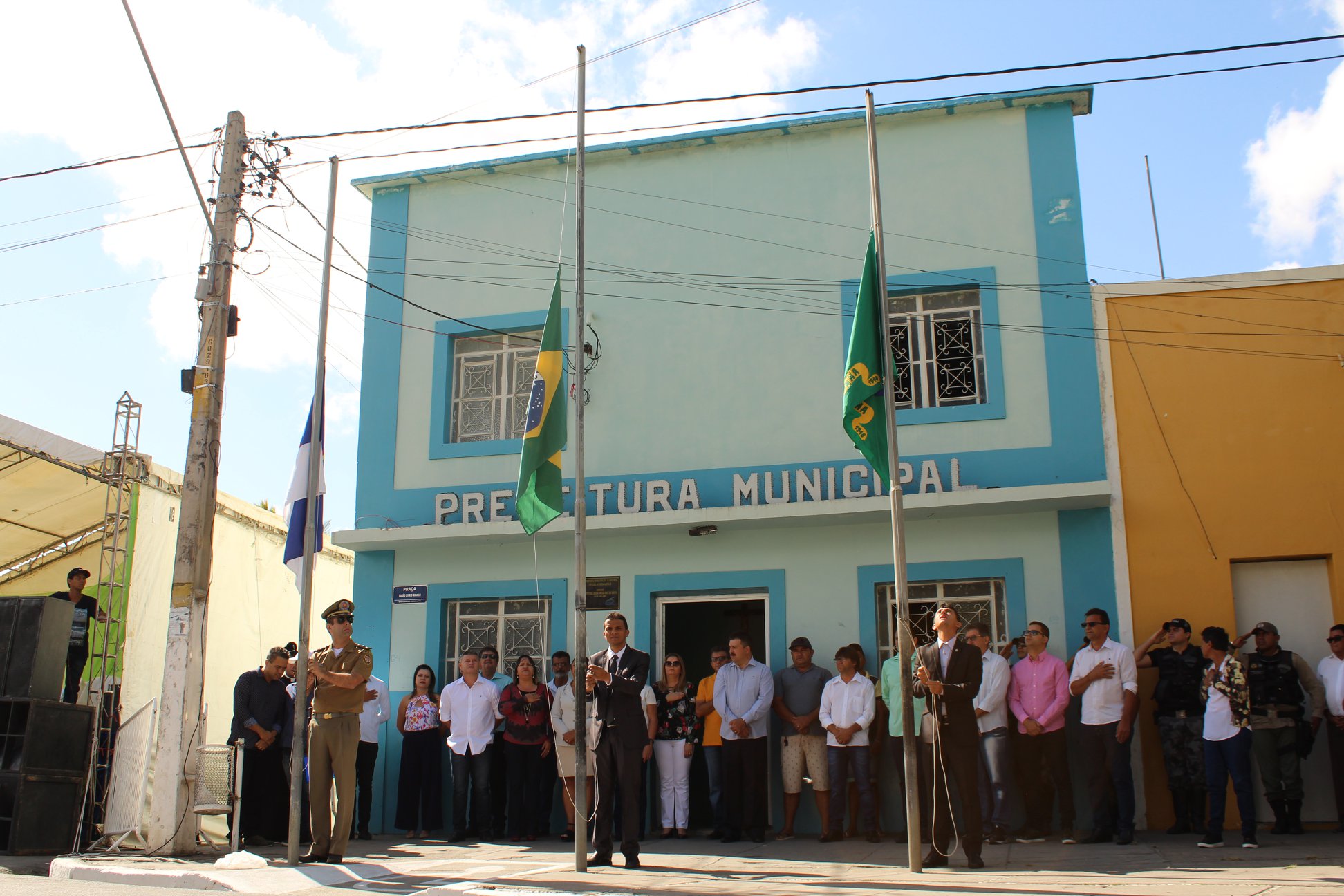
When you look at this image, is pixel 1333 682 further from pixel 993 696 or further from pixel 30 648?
pixel 30 648

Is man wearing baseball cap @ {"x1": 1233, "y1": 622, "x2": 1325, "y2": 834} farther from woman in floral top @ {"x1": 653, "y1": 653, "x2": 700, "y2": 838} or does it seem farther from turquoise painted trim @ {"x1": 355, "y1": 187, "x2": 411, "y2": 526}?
turquoise painted trim @ {"x1": 355, "y1": 187, "x2": 411, "y2": 526}

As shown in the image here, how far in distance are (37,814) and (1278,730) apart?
32.5 feet

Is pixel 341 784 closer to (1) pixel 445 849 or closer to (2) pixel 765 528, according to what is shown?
(1) pixel 445 849

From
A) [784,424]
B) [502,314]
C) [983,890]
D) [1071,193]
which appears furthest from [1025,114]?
[983,890]

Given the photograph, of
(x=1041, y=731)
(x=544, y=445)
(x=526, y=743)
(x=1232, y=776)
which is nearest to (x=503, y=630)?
(x=526, y=743)

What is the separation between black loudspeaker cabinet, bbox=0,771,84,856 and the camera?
31.3 ft

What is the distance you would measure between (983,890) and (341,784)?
184 inches

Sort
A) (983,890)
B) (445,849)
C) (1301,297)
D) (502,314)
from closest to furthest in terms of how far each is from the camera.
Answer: (983,890) → (445,849) → (1301,297) → (502,314)

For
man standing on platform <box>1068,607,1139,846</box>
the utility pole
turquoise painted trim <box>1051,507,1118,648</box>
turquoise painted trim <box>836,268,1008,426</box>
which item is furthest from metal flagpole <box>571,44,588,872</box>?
turquoise painted trim <box>1051,507,1118,648</box>

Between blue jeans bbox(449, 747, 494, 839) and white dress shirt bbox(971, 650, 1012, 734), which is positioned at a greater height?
white dress shirt bbox(971, 650, 1012, 734)

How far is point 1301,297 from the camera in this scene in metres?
11.1

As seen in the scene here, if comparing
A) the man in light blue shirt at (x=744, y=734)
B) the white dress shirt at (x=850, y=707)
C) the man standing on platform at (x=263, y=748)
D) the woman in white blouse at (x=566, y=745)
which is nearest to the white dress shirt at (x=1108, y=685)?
the white dress shirt at (x=850, y=707)

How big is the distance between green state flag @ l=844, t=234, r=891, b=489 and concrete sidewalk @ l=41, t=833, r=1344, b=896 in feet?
8.95

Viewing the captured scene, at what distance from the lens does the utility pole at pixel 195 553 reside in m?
9.63
